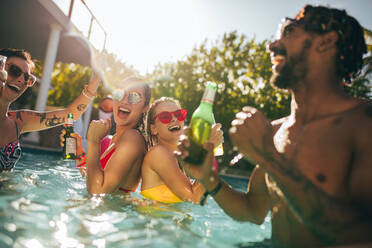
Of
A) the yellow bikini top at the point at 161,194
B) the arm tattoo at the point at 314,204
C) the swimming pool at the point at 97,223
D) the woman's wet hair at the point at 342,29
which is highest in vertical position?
the woman's wet hair at the point at 342,29

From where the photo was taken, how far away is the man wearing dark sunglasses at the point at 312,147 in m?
1.40

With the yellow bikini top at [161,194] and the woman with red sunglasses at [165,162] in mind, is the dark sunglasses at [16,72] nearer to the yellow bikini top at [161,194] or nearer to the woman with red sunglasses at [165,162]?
the woman with red sunglasses at [165,162]

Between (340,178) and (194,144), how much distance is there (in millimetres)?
979

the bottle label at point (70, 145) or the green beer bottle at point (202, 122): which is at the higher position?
the green beer bottle at point (202, 122)

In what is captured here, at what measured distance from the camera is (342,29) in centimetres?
184

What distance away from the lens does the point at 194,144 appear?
178 cm

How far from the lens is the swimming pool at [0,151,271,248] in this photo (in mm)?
1980

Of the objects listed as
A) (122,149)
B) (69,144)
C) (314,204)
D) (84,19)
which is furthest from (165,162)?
(84,19)

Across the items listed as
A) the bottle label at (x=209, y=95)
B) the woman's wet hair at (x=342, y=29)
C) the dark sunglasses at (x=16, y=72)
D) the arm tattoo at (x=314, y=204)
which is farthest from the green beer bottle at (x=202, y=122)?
the dark sunglasses at (x=16, y=72)

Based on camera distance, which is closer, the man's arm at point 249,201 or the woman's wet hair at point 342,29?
the woman's wet hair at point 342,29

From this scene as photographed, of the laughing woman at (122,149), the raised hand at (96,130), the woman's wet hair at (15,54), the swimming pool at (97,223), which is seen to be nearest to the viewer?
the swimming pool at (97,223)

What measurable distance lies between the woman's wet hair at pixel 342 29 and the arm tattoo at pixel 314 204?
0.95m

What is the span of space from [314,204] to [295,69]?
98 cm

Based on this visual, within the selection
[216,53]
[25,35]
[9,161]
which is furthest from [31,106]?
[9,161]
